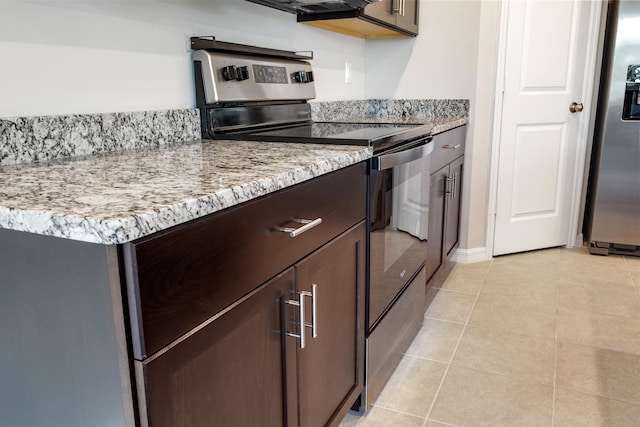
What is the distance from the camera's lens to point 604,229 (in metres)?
3.02

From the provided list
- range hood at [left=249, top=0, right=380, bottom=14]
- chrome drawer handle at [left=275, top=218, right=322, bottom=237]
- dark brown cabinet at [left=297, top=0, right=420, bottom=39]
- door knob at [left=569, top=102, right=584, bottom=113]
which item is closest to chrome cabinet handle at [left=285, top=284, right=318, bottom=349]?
chrome drawer handle at [left=275, top=218, right=322, bottom=237]

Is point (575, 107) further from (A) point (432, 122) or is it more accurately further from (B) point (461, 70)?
(A) point (432, 122)

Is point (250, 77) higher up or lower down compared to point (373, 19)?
lower down

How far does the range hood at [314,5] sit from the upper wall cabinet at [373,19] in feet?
0.05

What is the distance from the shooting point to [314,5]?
1932 mm

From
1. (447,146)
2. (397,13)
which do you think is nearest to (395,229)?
(447,146)

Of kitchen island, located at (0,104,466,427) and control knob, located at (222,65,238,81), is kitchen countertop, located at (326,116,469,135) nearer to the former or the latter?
control knob, located at (222,65,238,81)

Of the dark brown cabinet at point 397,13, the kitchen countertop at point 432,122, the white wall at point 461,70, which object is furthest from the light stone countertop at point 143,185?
the white wall at point 461,70

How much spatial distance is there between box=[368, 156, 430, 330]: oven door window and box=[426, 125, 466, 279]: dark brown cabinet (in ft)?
0.68

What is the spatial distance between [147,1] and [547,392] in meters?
1.73

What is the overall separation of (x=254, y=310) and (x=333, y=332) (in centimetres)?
42

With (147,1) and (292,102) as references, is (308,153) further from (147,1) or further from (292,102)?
(292,102)

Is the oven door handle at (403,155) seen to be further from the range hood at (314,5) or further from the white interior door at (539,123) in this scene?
the white interior door at (539,123)

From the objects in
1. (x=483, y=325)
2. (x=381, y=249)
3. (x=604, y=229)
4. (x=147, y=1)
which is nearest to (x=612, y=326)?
(x=483, y=325)
